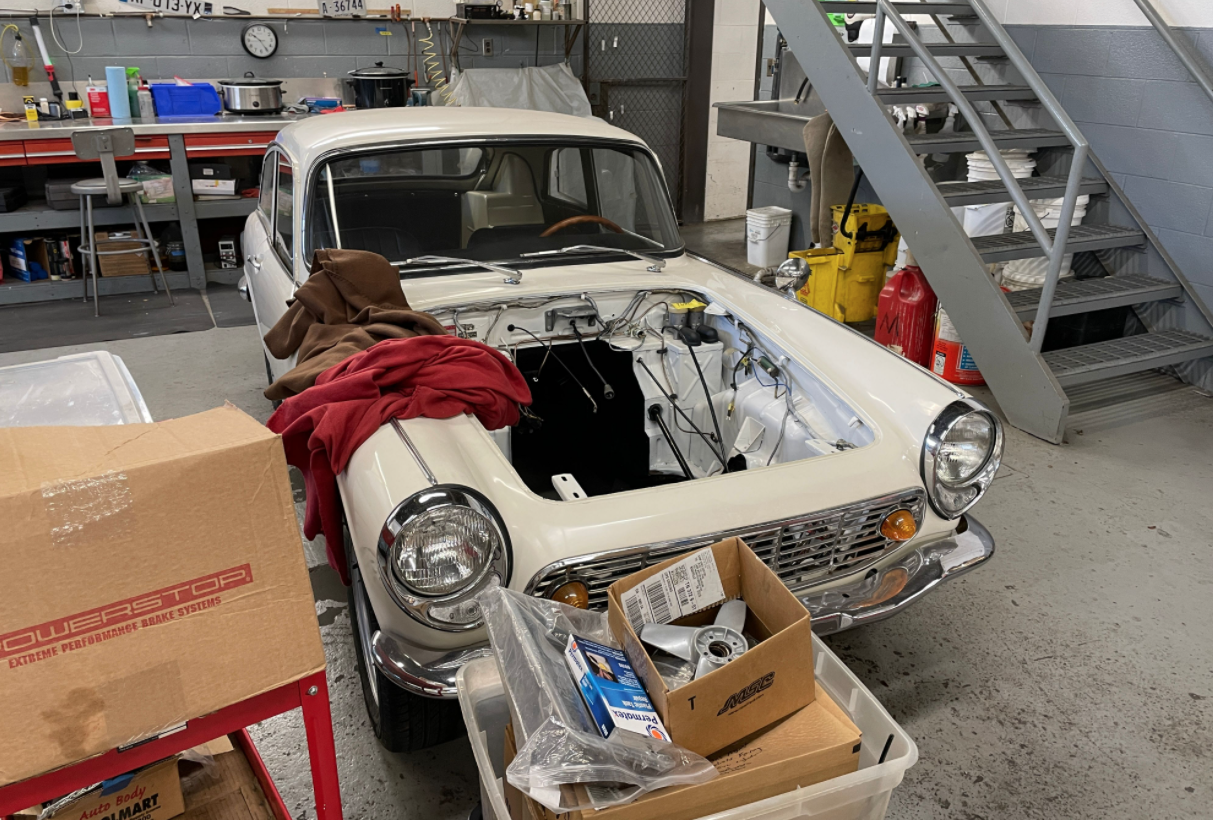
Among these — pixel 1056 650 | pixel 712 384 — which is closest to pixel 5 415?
pixel 712 384

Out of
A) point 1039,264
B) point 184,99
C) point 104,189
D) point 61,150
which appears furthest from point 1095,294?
point 61,150

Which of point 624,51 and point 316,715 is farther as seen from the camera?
point 624,51

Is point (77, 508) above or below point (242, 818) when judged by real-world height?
above

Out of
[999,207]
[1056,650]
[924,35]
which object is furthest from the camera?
[924,35]

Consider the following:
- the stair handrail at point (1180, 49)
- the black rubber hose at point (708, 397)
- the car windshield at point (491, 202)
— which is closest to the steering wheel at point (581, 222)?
the car windshield at point (491, 202)

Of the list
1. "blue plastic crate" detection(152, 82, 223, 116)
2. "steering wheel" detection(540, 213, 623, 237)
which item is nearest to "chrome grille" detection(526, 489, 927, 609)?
"steering wheel" detection(540, 213, 623, 237)

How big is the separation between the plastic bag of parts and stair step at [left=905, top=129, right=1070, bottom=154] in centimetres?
374

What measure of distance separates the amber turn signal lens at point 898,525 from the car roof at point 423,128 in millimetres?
1698

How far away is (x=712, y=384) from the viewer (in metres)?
2.80

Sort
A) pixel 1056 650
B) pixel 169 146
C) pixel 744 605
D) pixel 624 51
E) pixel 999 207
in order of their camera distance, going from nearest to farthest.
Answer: pixel 744 605, pixel 1056 650, pixel 999 207, pixel 169 146, pixel 624 51

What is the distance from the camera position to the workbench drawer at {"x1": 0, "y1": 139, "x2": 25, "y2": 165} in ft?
18.1

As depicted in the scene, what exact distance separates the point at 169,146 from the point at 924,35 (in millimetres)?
4857

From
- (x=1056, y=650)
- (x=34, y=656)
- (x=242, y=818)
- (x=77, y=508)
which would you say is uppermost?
(x=77, y=508)

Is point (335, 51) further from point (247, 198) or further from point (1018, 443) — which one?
point (1018, 443)
